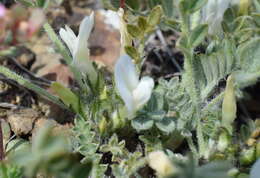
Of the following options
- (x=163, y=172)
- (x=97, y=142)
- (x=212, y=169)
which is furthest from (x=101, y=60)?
(x=212, y=169)

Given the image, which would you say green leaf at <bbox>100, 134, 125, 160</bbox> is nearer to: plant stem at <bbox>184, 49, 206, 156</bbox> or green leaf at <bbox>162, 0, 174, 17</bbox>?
plant stem at <bbox>184, 49, 206, 156</bbox>

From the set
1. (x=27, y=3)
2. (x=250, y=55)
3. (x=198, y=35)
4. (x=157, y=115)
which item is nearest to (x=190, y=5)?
(x=198, y=35)

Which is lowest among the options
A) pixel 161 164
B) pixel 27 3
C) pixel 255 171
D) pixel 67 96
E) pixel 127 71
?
pixel 255 171

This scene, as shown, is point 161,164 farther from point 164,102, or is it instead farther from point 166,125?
point 164,102

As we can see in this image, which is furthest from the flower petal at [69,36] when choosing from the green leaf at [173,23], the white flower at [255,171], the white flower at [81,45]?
the white flower at [255,171]

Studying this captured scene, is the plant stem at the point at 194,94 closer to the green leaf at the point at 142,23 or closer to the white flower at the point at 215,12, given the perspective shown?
the green leaf at the point at 142,23

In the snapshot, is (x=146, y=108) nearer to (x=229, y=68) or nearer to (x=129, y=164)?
(x=129, y=164)
